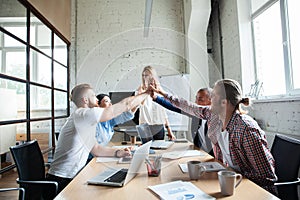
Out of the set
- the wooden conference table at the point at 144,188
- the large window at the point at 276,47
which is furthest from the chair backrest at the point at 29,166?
the large window at the point at 276,47

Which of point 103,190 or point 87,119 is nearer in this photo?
point 103,190

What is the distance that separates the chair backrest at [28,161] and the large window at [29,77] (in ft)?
2.61

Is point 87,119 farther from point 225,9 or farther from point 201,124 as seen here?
point 225,9

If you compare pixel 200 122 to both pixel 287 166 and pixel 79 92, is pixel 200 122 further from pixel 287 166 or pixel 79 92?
pixel 79 92

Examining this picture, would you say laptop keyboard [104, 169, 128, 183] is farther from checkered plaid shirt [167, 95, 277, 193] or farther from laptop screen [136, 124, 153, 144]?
checkered plaid shirt [167, 95, 277, 193]

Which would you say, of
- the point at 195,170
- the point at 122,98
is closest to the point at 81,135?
the point at 122,98

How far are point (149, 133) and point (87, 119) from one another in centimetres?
35

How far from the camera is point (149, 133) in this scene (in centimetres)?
129

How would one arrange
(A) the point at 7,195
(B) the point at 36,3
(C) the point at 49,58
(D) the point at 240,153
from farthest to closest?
(C) the point at 49,58 < (B) the point at 36,3 < (A) the point at 7,195 < (D) the point at 240,153

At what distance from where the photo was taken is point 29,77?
2568mm

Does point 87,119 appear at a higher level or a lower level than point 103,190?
higher

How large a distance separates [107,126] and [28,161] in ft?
1.71

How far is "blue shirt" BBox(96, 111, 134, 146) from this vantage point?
1209 millimetres

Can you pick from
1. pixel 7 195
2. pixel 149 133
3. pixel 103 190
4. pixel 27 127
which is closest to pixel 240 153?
pixel 149 133
